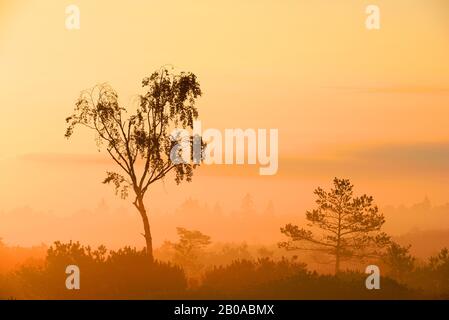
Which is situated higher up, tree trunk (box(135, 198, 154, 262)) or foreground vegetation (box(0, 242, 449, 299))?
tree trunk (box(135, 198, 154, 262))

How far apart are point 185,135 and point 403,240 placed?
1027cm

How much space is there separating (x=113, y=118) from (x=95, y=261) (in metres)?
6.04

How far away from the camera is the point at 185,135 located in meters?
35.7

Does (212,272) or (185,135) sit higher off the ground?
(185,135)

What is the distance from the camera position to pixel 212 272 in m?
35.3

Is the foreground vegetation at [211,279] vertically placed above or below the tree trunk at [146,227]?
below

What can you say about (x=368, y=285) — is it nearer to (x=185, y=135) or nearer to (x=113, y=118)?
(x=185, y=135)
